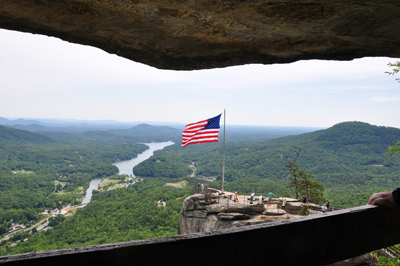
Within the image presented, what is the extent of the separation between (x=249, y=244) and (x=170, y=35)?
333cm

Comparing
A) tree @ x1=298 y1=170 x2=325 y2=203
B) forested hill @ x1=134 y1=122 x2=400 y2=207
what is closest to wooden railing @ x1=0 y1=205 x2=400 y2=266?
tree @ x1=298 y1=170 x2=325 y2=203

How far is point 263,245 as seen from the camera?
3.83 feet

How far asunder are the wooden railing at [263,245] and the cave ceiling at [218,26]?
2.28 m

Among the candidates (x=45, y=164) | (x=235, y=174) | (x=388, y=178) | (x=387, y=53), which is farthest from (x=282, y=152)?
(x=45, y=164)

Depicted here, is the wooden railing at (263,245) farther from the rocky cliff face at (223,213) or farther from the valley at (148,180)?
the valley at (148,180)

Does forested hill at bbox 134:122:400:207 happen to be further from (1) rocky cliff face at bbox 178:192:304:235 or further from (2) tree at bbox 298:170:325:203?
(1) rocky cliff face at bbox 178:192:304:235

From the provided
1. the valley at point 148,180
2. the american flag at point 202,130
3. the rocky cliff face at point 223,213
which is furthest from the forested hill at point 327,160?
the american flag at point 202,130

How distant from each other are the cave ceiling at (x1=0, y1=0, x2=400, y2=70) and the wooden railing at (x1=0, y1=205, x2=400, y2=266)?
7.48 feet

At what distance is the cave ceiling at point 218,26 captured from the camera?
270 centimetres

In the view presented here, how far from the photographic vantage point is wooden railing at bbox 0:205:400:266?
0.92m

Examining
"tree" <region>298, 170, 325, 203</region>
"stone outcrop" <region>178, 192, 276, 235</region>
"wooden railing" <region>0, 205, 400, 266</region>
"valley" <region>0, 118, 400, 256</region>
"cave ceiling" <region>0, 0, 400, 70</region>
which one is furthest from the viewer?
"valley" <region>0, 118, 400, 256</region>

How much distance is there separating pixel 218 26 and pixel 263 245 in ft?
9.93

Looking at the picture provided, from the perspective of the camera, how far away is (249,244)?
114 centimetres

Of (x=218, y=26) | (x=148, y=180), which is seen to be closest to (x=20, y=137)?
(x=148, y=180)
